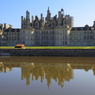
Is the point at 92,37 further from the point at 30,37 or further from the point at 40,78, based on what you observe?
the point at 40,78

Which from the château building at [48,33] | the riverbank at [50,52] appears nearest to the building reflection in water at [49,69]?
the riverbank at [50,52]

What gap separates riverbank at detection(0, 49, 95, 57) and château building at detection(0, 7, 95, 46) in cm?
3399

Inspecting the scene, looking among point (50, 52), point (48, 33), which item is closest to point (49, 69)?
point (50, 52)

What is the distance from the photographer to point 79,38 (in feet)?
253

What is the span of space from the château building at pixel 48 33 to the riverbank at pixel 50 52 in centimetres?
3399

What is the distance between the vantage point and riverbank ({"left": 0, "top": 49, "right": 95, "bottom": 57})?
4006 cm

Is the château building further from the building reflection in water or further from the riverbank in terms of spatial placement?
the building reflection in water

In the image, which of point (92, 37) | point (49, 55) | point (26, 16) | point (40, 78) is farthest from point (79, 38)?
point (40, 78)

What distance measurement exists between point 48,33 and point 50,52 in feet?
127

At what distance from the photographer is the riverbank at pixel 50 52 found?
40.1 m

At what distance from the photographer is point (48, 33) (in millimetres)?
79812

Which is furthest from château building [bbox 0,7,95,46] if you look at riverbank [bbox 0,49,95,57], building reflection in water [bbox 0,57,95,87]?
building reflection in water [bbox 0,57,95,87]

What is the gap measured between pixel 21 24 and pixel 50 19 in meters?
11.9

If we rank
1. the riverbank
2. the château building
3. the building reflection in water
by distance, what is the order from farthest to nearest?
the château building, the riverbank, the building reflection in water
